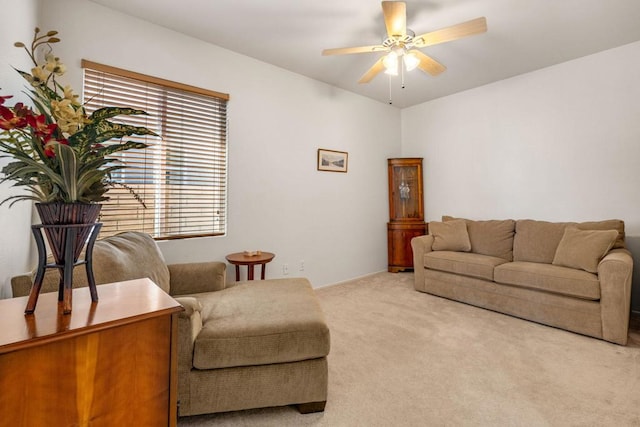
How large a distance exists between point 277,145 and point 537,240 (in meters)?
2.98

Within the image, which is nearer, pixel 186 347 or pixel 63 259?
pixel 63 259

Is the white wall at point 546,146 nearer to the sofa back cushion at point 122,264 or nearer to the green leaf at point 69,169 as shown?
the sofa back cushion at point 122,264

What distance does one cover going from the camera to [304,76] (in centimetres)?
344

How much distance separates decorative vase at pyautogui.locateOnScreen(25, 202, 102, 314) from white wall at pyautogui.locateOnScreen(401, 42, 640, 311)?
13.7 ft

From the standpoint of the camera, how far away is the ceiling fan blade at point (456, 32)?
1.90 meters

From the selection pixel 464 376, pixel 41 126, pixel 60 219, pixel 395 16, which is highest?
pixel 395 16

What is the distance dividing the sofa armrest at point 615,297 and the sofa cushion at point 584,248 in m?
0.16

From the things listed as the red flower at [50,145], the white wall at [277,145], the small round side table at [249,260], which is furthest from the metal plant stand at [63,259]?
the small round side table at [249,260]

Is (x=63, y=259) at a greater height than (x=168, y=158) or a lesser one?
lesser

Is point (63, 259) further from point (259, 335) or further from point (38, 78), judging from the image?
point (259, 335)

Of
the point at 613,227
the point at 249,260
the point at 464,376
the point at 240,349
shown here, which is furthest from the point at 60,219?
the point at 613,227

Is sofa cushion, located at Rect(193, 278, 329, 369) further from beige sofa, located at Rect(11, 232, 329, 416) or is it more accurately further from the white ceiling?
the white ceiling

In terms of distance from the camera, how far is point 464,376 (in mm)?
1774

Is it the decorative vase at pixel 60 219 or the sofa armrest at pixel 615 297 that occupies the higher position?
the decorative vase at pixel 60 219
